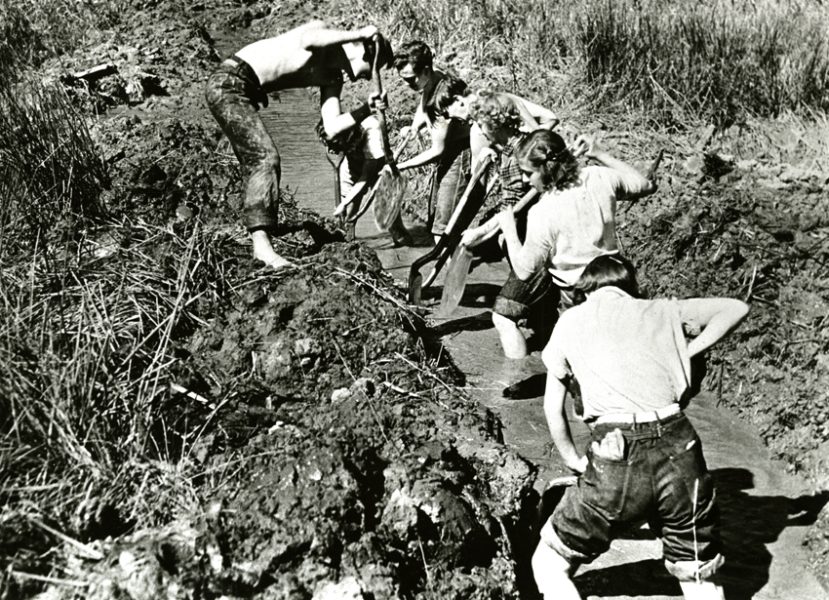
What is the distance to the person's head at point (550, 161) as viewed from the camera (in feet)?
14.8

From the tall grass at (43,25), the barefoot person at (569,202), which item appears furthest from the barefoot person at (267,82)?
the tall grass at (43,25)

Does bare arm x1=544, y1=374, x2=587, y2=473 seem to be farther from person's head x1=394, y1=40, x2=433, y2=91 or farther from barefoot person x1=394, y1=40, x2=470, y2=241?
person's head x1=394, y1=40, x2=433, y2=91

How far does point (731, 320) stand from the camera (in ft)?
10.1

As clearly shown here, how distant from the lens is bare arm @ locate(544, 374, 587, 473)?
324 cm

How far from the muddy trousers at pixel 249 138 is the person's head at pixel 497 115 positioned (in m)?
1.29

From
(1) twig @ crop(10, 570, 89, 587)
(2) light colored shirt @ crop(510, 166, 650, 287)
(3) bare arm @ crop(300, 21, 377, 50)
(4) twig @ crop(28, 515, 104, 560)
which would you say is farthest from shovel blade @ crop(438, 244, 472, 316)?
(1) twig @ crop(10, 570, 89, 587)

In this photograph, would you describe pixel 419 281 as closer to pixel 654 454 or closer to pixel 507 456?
pixel 507 456

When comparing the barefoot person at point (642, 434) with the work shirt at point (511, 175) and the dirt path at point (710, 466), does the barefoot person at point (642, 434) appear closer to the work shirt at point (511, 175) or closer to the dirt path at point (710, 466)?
the dirt path at point (710, 466)

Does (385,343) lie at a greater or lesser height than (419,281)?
greater

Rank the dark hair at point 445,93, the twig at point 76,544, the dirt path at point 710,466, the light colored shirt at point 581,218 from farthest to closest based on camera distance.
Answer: the dark hair at point 445,93 < the light colored shirt at point 581,218 < the dirt path at point 710,466 < the twig at point 76,544

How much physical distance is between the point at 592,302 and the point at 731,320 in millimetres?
473

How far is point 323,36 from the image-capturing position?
5816mm

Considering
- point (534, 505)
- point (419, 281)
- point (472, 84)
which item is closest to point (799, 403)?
point (534, 505)

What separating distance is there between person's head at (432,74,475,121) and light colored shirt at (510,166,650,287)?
1.95 metres
